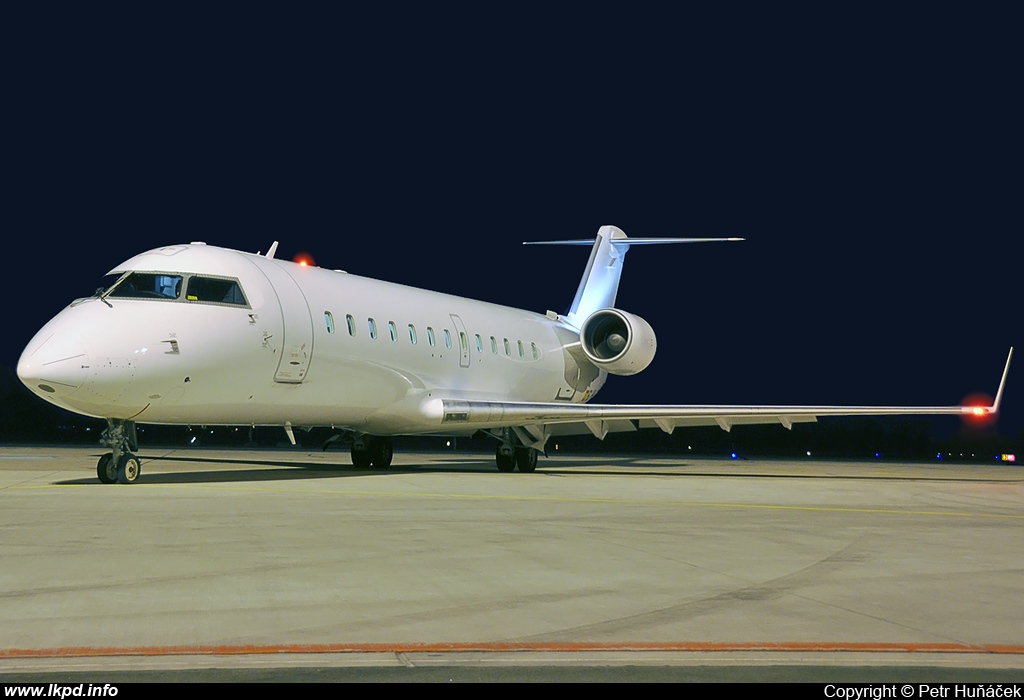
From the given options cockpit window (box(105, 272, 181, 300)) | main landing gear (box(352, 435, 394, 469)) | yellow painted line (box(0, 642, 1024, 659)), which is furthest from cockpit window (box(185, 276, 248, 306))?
yellow painted line (box(0, 642, 1024, 659))

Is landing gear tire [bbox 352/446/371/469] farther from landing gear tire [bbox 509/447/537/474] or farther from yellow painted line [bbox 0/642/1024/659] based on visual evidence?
yellow painted line [bbox 0/642/1024/659]

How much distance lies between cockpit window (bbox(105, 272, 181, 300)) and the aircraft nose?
1.46 metres

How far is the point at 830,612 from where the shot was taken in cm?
597

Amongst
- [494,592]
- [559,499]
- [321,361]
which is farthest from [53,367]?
[494,592]

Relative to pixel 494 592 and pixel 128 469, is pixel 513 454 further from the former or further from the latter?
pixel 494 592

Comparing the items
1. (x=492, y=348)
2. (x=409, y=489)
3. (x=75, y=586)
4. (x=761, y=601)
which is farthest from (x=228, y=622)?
(x=492, y=348)

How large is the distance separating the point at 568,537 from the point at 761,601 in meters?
3.22

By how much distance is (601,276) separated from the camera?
3055 centimetres

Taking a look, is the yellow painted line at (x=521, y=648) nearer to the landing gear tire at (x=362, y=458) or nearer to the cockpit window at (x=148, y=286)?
the cockpit window at (x=148, y=286)

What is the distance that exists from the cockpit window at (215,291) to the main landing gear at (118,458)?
213cm

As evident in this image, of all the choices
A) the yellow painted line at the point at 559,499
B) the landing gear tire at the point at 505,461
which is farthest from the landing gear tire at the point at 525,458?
the yellow painted line at the point at 559,499

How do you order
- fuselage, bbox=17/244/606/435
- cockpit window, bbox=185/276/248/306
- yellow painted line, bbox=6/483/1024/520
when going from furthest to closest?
cockpit window, bbox=185/276/248/306
fuselage, bbox=17/244/606/435
yellow painted line, bbox=6/483/1024/520

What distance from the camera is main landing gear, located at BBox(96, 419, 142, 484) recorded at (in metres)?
14.8
